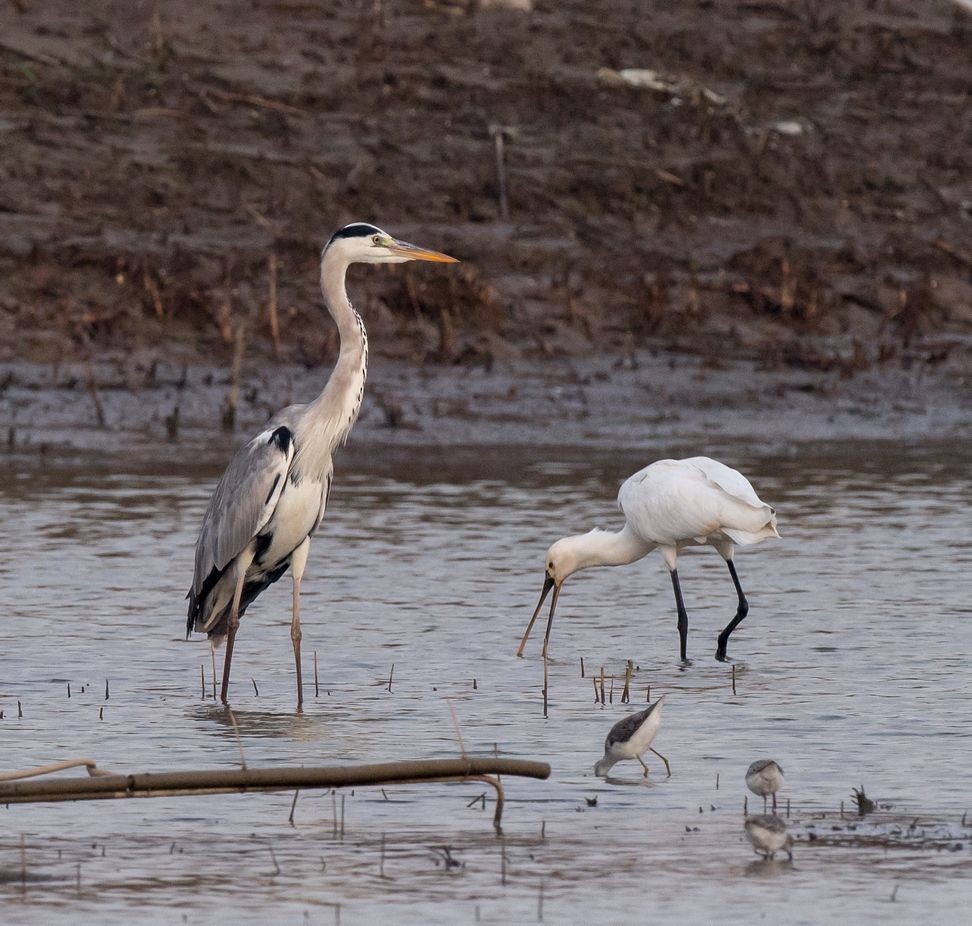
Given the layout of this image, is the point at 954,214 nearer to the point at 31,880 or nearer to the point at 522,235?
the point at 522,235

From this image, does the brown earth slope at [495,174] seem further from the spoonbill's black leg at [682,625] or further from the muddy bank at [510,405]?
the spoonbill's black leg at [682,625]

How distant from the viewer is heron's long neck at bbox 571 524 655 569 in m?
9.83

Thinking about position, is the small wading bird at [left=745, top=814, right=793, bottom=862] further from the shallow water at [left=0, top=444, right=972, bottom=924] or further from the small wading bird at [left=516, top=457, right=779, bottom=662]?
the small wading bird at [left=516, top=457, right=779, bottom=662]

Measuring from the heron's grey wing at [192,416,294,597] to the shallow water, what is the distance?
58cm

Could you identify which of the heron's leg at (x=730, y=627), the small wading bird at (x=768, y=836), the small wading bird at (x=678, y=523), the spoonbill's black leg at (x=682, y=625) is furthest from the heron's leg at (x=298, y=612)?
the small wading bird at (x=768, y=836)

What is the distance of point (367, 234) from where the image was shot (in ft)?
29.5

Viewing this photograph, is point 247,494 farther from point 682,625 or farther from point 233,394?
point 233,394

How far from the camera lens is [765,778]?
6.27 metres

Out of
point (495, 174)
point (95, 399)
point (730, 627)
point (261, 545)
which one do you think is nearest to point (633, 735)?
point (261, 545)

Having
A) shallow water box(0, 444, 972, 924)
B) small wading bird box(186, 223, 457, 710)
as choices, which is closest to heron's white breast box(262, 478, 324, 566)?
small wading bird box(186, 223, 457, 710)

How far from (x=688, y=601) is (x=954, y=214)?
987 cm

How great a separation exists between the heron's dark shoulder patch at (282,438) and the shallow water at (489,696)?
94 centimetres

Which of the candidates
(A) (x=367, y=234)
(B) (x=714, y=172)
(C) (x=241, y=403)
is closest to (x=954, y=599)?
(A) (x=367, y=234)

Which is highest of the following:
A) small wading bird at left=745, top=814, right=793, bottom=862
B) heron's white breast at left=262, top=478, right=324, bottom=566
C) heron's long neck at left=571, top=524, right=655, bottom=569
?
heron's white breast at left=262, top=478, right=324, bottom=566
